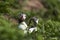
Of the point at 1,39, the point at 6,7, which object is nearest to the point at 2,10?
the point at 6,7

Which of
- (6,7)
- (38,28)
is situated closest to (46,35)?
(38,28)

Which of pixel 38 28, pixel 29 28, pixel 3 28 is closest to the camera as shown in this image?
pixel 3 28

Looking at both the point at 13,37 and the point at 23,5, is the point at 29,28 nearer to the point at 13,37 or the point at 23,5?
the point at 13,37

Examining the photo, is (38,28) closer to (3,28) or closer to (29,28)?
(29,28)

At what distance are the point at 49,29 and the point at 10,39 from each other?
3.42 meters

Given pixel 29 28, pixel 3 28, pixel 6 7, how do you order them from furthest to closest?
pixel 6 7 < pixel 29 28 < pixel 3 28

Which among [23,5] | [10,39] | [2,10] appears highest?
[23,5]

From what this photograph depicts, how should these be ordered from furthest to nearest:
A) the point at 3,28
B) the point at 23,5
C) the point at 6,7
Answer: the point at 23,5 < the point at 6,7 < the point at 3,28

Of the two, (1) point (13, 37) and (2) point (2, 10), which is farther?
(2) point (2, 10)

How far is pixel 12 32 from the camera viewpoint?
17.9 ft

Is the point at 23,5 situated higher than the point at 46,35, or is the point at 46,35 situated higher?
the point at 23,5

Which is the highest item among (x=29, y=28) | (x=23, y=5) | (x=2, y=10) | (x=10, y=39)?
(x=23, y=5)

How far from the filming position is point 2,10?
9.71 m

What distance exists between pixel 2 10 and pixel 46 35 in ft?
5.88
